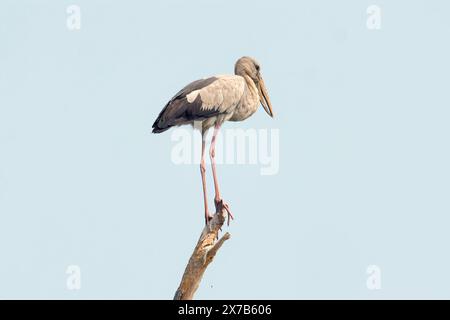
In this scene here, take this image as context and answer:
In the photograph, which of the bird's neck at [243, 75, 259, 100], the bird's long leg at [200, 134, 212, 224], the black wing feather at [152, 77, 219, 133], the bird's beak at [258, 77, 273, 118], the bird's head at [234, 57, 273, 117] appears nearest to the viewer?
Result: the bird's long leg at [200, 134, 212, 224]

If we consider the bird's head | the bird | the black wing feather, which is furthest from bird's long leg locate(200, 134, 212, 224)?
Result: the bird's head

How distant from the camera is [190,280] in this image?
14.4 metres

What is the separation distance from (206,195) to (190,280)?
5.89 ft

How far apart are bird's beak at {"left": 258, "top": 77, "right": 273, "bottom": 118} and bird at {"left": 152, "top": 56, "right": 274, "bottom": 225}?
3cm

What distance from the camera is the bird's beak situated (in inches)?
685

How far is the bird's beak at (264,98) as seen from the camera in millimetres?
17406

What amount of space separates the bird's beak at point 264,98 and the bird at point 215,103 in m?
0.03

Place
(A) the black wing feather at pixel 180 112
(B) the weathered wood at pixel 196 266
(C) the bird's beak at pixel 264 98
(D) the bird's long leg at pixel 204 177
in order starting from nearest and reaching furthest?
(B) the weathered wood at pixel 196 266, (D) the bird's long leg at pixel 204 177, (A) the black wing feather at pixel 180 112, (C) the bird's beak at pixel 264 98

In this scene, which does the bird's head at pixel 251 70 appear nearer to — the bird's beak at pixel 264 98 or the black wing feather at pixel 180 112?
the bird's beak at pixel 264 98

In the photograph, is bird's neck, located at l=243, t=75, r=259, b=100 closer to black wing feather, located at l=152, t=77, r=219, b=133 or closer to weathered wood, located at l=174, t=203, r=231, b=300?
black wing feather, located at l=152, t=77, r=219, b=133

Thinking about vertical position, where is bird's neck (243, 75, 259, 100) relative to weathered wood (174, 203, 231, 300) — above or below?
above

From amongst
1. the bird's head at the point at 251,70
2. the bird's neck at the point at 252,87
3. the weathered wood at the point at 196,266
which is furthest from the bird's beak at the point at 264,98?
the weathered wood at the point at 196,266
